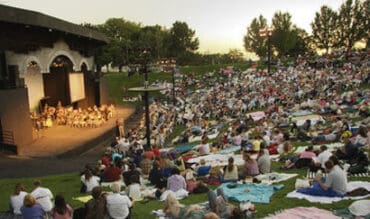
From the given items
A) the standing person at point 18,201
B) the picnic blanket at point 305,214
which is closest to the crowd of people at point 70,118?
the standing person at point 18,201

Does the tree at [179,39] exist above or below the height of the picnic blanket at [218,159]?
above

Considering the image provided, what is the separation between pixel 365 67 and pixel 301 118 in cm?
1737

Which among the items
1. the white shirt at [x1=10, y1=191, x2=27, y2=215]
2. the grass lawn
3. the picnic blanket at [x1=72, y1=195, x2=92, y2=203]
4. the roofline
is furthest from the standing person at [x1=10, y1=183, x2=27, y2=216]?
the roofline

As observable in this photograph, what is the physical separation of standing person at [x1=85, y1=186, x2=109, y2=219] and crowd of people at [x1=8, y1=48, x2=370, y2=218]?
2 centimetres

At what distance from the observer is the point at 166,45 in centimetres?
7631

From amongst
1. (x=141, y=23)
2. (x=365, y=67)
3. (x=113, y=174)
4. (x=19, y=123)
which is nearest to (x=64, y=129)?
(x=19, y=123)

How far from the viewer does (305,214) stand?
7770mm

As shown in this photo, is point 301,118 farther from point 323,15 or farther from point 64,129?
point 323,15

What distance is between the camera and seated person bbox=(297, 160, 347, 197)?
28.2ft

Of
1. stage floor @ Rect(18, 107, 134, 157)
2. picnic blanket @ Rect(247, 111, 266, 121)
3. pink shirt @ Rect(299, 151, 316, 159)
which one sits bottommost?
stage floor @ Rect(18, 107, 134, 157)

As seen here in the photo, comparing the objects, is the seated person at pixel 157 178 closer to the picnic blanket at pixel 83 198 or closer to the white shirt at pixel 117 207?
the picnic blanket at pixel 83 198

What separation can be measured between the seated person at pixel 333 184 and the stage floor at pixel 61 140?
12.6 m

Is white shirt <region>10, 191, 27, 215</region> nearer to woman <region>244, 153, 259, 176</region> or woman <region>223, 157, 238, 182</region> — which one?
woman <region>223, 157, 238, 182</region>

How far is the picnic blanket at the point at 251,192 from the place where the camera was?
893 cm
